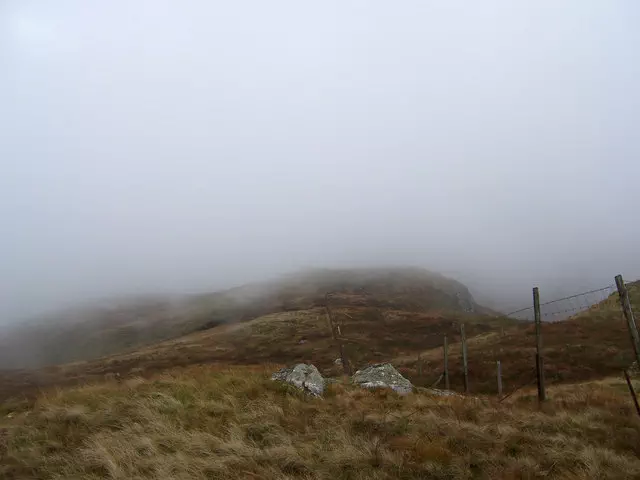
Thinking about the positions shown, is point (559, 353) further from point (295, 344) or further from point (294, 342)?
point (294, 342)

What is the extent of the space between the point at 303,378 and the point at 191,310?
145 m

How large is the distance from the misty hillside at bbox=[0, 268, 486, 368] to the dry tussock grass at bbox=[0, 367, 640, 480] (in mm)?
105911

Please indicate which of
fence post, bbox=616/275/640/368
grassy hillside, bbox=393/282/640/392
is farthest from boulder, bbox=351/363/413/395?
grassy hillside, bbox=393/282/640/392

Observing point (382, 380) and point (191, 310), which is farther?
Result: point (191, 310)

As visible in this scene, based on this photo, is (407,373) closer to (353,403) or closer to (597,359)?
(597,359)

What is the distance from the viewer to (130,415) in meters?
9.78

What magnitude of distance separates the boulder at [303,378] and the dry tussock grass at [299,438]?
764mm

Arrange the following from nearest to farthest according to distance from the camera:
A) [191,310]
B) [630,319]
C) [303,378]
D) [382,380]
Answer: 1. [630,319]
2. [303,378]
3. [382,380]
4. [191,310]

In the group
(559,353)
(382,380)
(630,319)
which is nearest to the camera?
(630,319)

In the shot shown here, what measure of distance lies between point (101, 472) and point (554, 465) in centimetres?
771

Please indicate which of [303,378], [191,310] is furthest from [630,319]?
[191,310]

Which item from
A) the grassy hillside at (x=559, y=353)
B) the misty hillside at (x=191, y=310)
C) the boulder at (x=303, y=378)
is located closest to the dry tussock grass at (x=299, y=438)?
the boulder at (x=303, y=378)

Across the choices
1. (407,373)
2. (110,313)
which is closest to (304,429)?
(407,373)

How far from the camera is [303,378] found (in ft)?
43.9
